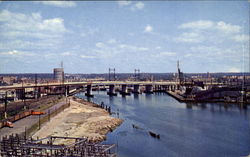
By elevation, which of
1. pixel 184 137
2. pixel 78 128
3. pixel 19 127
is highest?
→ pixel 19 127

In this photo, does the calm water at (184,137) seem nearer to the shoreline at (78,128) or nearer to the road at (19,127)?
the shoreline at (78,128)

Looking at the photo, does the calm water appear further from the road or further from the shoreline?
the road

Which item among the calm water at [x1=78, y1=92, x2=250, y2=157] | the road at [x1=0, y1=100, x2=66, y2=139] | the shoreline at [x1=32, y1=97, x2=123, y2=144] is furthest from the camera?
the shoreline at [x1=32, y1=97, x2=123, y2=144]

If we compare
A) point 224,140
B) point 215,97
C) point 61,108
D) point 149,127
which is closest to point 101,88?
point 215,97

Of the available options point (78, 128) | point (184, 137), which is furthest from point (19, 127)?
point (184, 137)

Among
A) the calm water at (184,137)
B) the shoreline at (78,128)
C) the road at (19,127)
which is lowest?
the calm water at (184,137)

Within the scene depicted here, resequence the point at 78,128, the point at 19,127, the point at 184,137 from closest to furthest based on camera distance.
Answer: the point at 19,127 → the point at 184,137 → the point at 78,128

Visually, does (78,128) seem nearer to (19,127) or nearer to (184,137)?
(19,127)

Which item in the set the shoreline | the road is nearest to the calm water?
the shoreline

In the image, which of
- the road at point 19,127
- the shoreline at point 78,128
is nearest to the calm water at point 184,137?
the shoreline at point 78,128

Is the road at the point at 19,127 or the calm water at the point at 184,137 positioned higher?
the road at the point at 19,127

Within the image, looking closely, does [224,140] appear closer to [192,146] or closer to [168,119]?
[192,146]
